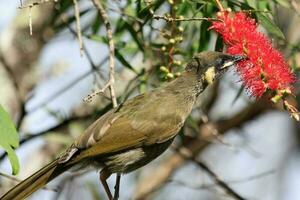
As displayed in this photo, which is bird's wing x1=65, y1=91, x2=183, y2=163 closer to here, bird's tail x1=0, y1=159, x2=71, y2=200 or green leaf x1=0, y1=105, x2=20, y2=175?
bird's tail x1=0, y1=159, x2=71, y2=200

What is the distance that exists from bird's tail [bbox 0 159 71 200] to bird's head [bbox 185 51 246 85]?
2.50ft

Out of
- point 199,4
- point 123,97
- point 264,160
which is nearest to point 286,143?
point 264,160

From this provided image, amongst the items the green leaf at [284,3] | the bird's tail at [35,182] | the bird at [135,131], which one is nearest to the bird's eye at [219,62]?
the bird at [135,131]

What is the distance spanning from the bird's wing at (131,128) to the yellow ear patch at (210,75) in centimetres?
23

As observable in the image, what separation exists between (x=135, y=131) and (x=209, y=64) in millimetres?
481

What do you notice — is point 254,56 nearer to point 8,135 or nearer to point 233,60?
point 233,60

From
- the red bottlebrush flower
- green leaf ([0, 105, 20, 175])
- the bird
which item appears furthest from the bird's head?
green leaf ([0, 105, 20, 175])

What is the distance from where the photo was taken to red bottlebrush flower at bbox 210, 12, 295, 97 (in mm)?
2824

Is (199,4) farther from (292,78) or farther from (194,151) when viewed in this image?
(194,151)

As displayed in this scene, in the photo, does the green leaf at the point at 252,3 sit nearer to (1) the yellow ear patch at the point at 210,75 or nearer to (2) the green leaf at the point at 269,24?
(2) the green leaf at the point at 269,24

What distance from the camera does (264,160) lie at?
8367 millimetres

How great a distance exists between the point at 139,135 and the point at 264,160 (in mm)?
4943

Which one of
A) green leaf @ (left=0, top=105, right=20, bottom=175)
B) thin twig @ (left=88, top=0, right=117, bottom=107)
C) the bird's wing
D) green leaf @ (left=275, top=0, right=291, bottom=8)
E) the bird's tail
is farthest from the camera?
green leaf @ (left=275, top=0, right=291, bottom=8)

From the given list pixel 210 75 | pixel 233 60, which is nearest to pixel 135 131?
pixel 210 75
